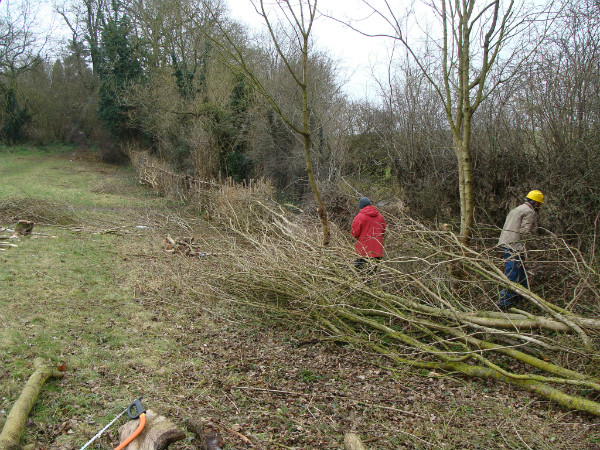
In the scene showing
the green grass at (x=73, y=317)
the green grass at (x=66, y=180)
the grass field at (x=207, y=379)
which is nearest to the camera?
the grass field at (x=207, y=379)

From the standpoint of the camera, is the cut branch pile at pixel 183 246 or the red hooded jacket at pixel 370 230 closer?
the red hooded jacket at pixel 370 230

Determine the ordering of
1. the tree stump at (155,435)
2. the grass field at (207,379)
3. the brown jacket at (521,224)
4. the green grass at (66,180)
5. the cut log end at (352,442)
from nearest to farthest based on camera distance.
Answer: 1. the tree stump at (155,435)
2. the cut log end at (352,442)
3. the grass field at (207,379)
4. the brown jacket at (521,224)
5. the green grass at (66,180)

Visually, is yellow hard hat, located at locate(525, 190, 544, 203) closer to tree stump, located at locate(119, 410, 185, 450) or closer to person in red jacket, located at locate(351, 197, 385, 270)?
person in red jacket, located at locate(351, 197, 385, 270)

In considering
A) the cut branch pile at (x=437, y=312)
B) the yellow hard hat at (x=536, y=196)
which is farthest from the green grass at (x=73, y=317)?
the yellow hard hat at (x=536, y=196)

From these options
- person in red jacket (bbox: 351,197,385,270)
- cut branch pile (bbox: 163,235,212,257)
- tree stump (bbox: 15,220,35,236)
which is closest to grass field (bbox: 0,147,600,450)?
cut branch pile (bbox: 163,235,212,257)

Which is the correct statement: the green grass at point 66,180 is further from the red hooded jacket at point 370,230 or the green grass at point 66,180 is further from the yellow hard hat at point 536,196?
the yellow hard hat at point 536,196

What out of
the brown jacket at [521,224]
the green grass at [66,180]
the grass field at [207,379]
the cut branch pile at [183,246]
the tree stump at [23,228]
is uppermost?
the brown jacket at [521,224]

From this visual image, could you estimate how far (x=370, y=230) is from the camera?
687cm

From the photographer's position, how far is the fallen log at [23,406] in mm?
3035

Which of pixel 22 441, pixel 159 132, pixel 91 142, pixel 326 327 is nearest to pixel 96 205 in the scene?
pixel 159 132

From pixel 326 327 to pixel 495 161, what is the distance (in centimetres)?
479

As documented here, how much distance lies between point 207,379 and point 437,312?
99.1 inches

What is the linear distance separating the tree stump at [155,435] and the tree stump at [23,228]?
8.07 meters

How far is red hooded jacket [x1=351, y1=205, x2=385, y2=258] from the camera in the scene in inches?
264
